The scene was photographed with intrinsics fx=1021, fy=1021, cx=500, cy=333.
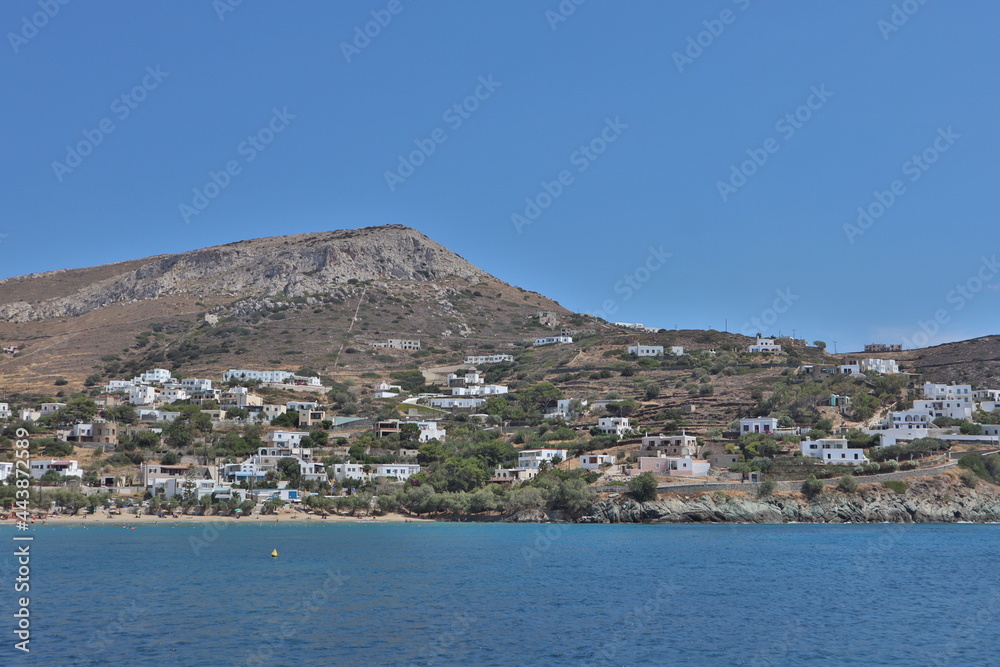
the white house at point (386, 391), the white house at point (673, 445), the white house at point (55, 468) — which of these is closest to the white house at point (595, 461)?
the white house at point (673, 445)

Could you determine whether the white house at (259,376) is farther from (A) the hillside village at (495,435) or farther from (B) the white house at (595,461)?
(B) the white house at (595,461)

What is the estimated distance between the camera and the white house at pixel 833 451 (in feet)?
233

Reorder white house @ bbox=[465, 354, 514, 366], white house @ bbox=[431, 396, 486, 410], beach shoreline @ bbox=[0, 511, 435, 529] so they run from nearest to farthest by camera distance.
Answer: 1. beach shoreline @ bbox=[0, 511, 435, 529]
2. white house @ bbox=[431, 396, 486, 410]
3. white house @ bbox=[465, 354, 514, 366]

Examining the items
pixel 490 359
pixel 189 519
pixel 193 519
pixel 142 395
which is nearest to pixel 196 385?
pixel 142 395

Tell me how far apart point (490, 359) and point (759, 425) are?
182 ft

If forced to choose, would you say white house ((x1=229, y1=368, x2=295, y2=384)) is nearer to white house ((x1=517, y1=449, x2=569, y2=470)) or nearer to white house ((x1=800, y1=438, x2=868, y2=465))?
white house ((x1=517, y1=449, x2=569, y2=470))

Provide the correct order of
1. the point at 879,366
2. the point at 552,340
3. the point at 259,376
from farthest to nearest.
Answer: the point at 552,340
the point at 259,376
the point at 879,366

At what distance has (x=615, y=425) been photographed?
85562mm

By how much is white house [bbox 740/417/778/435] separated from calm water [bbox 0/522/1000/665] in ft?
91.9

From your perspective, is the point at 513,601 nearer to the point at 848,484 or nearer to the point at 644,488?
the point at 644,488

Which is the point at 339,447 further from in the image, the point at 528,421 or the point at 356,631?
the point at 356,631

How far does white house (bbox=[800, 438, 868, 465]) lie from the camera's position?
233 ft

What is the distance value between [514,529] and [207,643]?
122ft

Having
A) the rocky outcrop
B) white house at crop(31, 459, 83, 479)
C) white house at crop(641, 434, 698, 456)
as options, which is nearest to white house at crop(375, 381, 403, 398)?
white house at crop(31, 459, 83, 479)
